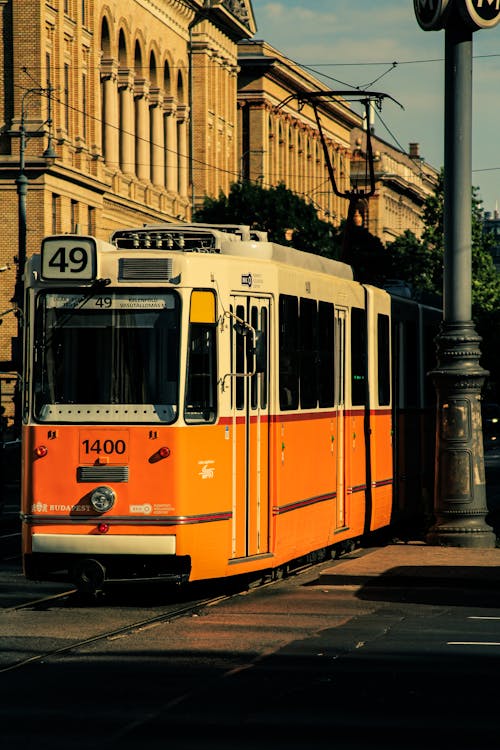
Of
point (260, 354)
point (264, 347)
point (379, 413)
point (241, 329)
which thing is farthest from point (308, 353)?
point (379, 413)

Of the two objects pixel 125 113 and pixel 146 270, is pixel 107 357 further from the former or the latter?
pixel 125 113

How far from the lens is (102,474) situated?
13.5 metres

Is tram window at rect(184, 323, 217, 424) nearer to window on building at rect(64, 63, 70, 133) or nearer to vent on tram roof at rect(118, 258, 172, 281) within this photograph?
vent on tram roof at rect(118, 258, 172, 281)

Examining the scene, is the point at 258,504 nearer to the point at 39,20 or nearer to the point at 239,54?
the point at 39,20

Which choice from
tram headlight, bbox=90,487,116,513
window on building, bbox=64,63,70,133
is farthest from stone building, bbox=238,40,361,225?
tram headlight, bbox=90,487,116,513

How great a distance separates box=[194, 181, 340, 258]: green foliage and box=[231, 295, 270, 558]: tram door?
4719 cm

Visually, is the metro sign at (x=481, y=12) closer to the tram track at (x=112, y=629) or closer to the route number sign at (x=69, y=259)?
the route number sign at (x=69, y=259)

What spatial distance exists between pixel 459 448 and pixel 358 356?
1.39 meters

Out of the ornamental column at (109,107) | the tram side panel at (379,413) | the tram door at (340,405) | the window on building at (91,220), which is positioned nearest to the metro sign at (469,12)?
the tram side panel at (379,413)

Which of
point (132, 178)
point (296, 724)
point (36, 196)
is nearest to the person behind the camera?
point (296, 724)

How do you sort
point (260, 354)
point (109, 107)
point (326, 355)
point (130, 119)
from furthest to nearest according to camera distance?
point (130, 119), point (109, 107), point (326, 355), point (260, 354)

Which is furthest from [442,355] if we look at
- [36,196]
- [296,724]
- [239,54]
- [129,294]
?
[239,54]

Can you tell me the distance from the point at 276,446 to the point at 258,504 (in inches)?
23.1

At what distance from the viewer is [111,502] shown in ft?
43.9
